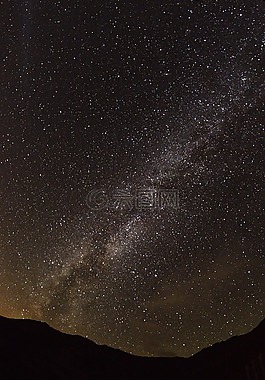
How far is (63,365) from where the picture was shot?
9.32 metres

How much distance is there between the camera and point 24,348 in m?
8.84

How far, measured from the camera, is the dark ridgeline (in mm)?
7699

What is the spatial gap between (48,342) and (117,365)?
6.60 feet

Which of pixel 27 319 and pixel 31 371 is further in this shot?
pixel 27 319

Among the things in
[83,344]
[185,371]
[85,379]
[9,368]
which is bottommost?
[83,344]

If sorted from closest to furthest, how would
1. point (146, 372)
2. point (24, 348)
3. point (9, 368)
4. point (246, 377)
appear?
point (246, 377)
point (9, 368)
point (24, 348)
point (146, 372)

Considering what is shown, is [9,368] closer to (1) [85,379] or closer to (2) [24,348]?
(2) [24,348]

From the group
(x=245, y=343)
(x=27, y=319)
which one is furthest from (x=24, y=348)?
(x=245, y=343)

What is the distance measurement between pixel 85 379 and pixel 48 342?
1526 millimetres

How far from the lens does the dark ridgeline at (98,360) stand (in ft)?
25.3

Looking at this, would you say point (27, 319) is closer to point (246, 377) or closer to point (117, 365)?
point (117, 365)

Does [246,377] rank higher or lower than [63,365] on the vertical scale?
higher

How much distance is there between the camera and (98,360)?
1084 centimetres

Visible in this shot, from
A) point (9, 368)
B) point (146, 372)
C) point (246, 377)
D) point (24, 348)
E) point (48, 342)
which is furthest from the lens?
point (146, 372)
